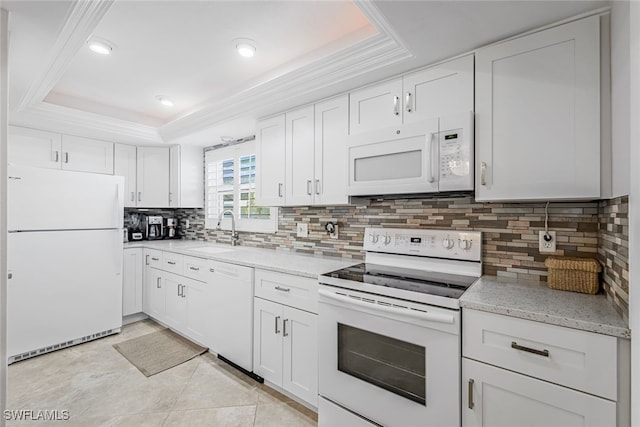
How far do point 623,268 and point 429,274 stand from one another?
0.89 m

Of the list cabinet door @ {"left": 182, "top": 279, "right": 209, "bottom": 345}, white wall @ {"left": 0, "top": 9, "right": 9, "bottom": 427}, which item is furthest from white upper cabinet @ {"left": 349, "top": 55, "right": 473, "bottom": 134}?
cabinet door @ {"left": 182, "top": 279, "right": 209, "bottom": 345}

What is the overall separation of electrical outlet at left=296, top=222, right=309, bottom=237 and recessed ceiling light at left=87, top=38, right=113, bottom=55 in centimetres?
194

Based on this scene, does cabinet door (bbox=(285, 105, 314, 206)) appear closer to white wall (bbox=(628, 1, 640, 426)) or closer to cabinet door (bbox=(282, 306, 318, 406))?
cabinet door (bbox=(282, 306, 318, 406))

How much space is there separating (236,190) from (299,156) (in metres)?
1.43

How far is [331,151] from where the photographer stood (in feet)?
7.21

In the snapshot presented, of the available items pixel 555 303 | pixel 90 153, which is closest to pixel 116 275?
pixel 90 153

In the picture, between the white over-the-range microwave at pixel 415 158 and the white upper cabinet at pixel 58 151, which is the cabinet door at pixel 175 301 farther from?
the white over-the-range microwave at pixel 415 158

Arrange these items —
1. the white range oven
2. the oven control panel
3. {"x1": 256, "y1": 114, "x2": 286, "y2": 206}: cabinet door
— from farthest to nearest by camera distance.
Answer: {"x1": 256, "y1": 114, "x2": 286, "y2": 206}: cabinet door
the oven control panel
the white range oven

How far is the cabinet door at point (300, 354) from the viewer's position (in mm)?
1863

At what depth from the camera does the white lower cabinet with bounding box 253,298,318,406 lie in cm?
187

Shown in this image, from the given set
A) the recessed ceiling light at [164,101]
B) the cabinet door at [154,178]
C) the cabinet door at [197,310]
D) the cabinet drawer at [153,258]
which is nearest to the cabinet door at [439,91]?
the cabinet door at [197,310]

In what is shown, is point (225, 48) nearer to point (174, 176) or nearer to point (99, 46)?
point (99, 46)

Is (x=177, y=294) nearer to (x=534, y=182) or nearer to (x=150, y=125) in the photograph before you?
(x=150, y=125)

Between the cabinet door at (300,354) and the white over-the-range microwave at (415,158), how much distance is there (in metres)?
0.91
